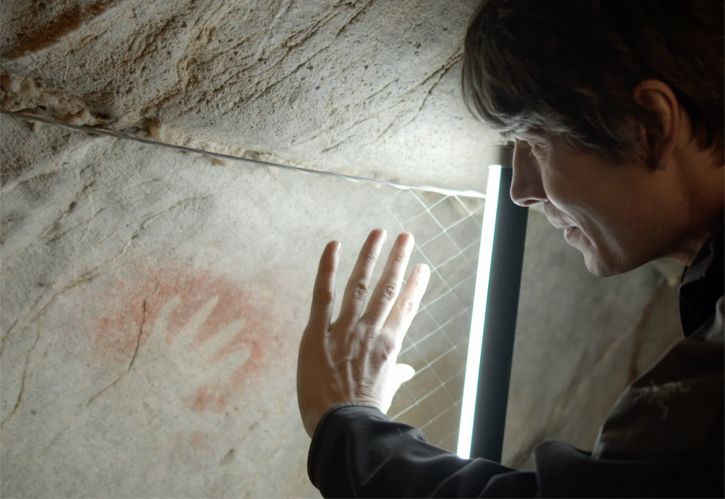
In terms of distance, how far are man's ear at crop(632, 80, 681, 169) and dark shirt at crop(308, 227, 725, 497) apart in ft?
0.39

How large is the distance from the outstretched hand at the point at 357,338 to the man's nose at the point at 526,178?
208 millimetres

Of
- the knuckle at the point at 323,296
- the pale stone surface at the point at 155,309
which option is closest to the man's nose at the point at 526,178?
the knuckle at the point at 323,296

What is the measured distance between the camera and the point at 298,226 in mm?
1285

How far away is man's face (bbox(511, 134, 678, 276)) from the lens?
780mm

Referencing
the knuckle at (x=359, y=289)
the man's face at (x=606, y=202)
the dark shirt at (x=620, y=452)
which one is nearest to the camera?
the dark shirt at (x=620, y=452)

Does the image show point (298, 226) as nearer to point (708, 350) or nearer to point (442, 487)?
point (442, 487)

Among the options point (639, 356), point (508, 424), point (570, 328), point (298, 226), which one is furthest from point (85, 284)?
point (639, 356)

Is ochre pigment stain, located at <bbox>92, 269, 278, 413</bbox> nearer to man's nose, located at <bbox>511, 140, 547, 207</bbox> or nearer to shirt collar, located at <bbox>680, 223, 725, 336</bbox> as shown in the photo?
man's nose, located at <bbox>511, 140, 547, 207</bbox>

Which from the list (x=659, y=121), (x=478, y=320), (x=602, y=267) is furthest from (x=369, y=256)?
(x=659, y=121)

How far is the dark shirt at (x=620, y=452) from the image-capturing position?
0.55 m

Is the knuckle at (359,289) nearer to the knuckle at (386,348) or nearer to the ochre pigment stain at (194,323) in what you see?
the knuckle at (386,348)

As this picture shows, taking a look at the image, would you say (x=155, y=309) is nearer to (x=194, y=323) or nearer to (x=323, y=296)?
(x=194, y=323)

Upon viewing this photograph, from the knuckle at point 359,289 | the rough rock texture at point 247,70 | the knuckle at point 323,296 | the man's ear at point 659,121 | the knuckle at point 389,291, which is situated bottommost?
the knuckle at point 389,291

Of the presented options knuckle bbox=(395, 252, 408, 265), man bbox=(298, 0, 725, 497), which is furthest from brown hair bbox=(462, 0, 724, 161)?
knuckle bbox=(395, 252, 408, 265)
